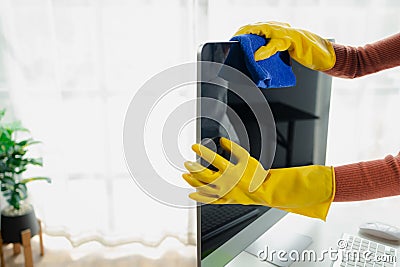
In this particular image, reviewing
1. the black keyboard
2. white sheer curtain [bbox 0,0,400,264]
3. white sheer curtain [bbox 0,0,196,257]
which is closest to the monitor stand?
the black keyboard

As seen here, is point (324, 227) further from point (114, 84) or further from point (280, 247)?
point (114, 84)

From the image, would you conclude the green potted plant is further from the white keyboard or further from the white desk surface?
the white keyboard

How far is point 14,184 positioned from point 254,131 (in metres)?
1.17

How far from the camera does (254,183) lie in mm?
708

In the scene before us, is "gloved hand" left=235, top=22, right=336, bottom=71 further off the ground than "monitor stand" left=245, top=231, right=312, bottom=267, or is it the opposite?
"gloved hand" left=235, top=22, right=336, bottom=71

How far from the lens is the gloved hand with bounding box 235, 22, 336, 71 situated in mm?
795

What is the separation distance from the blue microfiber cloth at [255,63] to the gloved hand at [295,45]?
2 centimetres

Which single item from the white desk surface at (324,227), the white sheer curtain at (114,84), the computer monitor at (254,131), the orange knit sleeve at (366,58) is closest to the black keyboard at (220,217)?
the computer monitor at (254,131)

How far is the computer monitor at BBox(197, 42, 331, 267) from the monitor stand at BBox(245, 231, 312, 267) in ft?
0.18

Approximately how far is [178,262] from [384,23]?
4.57ft

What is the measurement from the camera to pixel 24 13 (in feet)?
5.67

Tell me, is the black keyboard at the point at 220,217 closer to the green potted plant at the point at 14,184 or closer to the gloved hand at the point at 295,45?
the gloved hand at the point at 295,45

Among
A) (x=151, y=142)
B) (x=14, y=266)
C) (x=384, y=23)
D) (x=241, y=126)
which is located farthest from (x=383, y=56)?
(x=14, y=266)

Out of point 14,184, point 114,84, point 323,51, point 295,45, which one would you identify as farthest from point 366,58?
point 14,184
